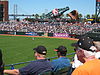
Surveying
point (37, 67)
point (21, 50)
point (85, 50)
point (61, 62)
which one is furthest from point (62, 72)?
point (21, 50)

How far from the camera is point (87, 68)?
105 inches

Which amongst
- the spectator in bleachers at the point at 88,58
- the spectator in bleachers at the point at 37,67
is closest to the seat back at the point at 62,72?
the spectator in bleachers at the point at 37,67

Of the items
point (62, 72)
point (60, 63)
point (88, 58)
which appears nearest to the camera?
point (88, 58)

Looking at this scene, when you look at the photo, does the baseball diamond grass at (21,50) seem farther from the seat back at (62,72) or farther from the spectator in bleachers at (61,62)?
the seat back at (62,72)

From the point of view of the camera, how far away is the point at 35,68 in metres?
4.14

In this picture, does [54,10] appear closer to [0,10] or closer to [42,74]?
[0,10]

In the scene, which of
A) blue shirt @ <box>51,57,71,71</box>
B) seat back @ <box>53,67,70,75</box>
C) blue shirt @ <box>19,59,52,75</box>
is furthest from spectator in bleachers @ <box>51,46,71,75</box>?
blue shirt @ <box>19,59,52,75</box>

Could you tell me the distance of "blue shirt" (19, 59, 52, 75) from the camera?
4.06 metres

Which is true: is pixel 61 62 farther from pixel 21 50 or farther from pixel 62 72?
pixel 21 50

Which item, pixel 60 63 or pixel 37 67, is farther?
pixel 60 63

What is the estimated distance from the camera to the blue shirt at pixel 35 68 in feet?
13.3

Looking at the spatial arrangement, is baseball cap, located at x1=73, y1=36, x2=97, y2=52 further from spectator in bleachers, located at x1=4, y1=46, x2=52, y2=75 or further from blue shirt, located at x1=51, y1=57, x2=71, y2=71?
blue shirt, located at x1=51, y1=57, x2=71, y2=71

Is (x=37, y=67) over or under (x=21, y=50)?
over

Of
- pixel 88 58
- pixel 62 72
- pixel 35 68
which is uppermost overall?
pixel 88 58
